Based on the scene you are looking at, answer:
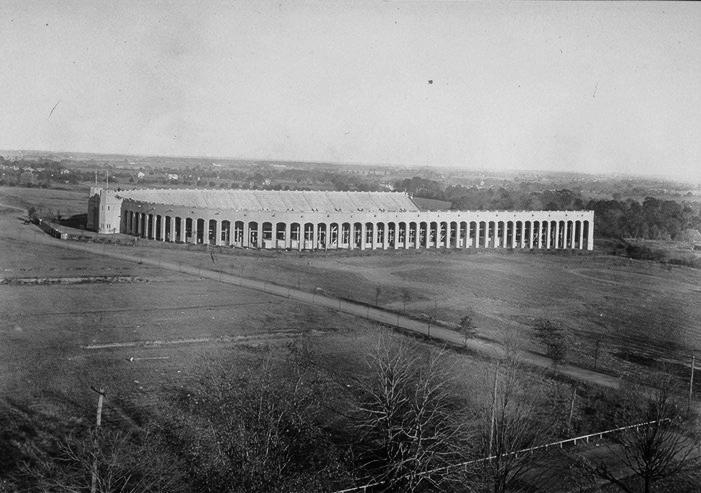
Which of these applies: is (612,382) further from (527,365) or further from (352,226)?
(352,226)

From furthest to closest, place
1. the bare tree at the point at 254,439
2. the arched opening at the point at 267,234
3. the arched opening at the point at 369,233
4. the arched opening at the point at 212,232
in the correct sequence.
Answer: the arched opening at the point at 369,233 < the arched opening at the point at 267,234 < the arched opening at the point at 212,232 < the bare tree at the point at 254,439

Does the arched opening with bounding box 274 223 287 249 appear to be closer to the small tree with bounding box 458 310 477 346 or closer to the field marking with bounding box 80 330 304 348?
→ the field marking with bounding box 80 330 304 348

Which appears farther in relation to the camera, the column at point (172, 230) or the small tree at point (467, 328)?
the column at point (172, 230)

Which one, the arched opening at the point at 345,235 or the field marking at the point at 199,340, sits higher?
the arched opening at the point at 345,235

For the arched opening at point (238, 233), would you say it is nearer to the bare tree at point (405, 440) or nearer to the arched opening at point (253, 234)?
the arched opening at point (253, 234)

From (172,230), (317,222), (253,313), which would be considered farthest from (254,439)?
(317,222)

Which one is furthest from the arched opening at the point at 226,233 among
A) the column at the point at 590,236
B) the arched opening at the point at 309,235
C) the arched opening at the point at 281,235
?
the column at the point at 590,236
